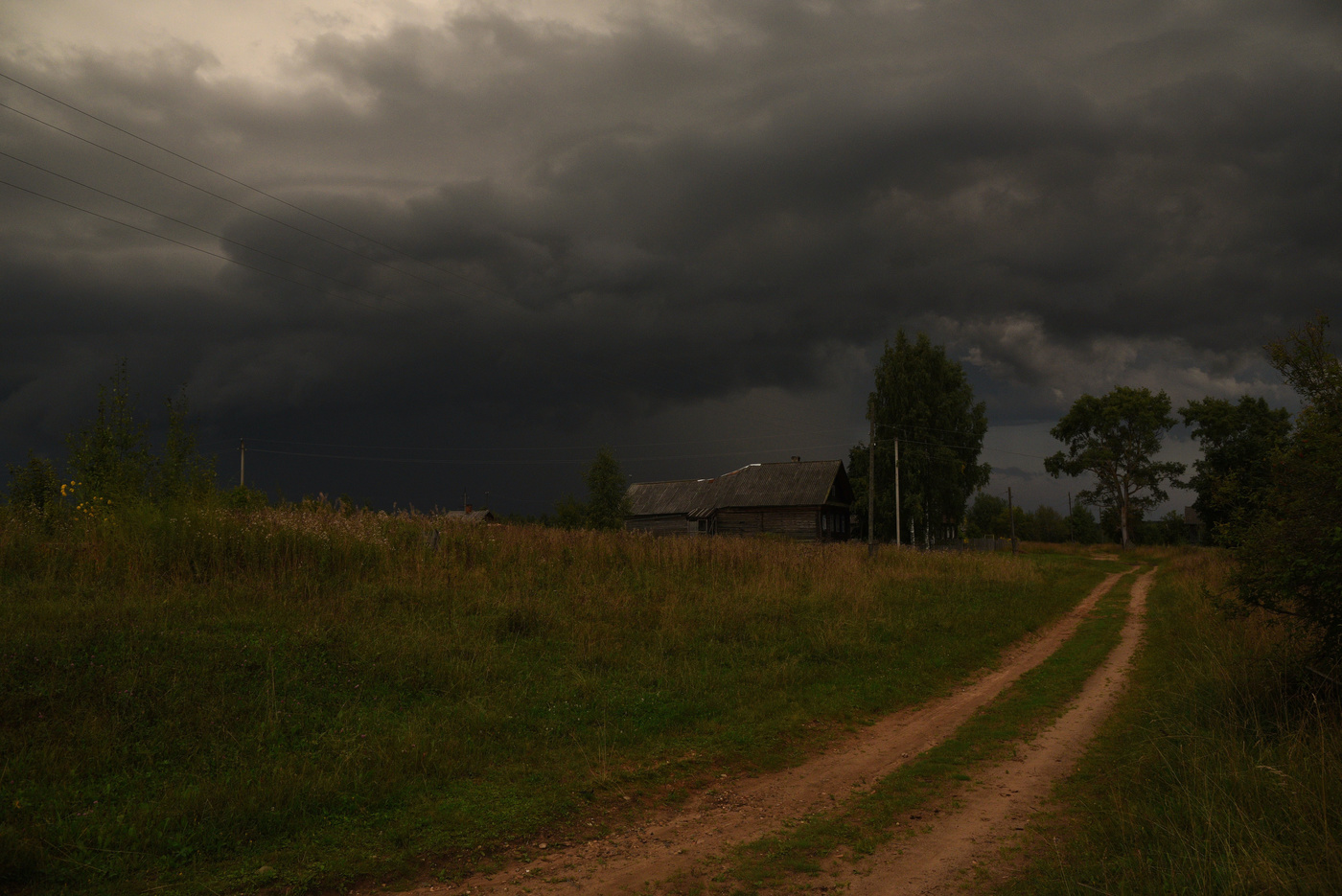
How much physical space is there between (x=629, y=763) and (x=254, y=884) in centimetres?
347

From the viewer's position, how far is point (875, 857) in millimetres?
5477

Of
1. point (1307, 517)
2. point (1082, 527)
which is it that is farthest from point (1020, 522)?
point (1307, 517)

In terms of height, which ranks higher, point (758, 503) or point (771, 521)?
point (758, 503)

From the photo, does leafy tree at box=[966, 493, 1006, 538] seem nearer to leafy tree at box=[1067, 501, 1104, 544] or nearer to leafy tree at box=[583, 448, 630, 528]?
leafy tree at box=[1067, 501, 1104, 544]

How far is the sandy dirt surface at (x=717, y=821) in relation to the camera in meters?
5.20

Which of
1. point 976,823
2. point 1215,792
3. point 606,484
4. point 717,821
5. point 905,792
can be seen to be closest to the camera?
point 1215,792

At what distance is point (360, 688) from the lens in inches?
334

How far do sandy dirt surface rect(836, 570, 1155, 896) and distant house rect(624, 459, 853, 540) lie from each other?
41.6 m

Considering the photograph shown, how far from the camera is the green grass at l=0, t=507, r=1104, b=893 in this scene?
18.8 ft

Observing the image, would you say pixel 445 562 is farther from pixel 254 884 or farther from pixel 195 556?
pixel 254 884

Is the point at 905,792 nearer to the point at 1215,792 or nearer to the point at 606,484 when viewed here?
the point at 1215,792

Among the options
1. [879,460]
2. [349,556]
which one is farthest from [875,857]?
[879,460]

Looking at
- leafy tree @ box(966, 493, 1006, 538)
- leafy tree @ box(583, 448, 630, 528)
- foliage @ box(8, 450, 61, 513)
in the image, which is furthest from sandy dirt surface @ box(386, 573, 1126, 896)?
leafy tree @ box(966, 493, 1006, 538)

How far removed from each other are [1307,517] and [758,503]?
45.4 metres
